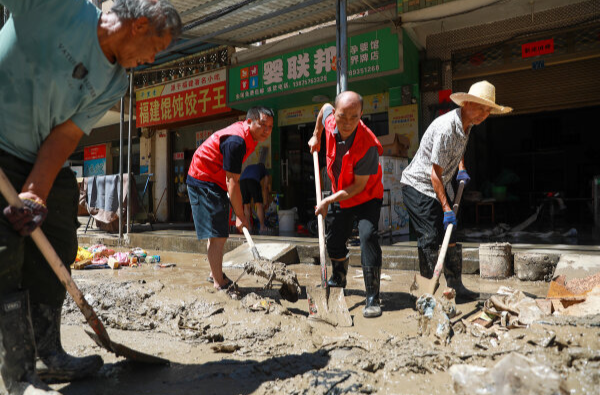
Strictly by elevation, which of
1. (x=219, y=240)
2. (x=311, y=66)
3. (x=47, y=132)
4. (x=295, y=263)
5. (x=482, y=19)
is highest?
(x=482, y=19)

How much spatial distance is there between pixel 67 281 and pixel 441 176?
8.70ft

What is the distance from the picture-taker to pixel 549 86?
7.95m

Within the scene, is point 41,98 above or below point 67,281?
above

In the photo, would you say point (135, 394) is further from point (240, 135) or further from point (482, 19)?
point (482, 19)

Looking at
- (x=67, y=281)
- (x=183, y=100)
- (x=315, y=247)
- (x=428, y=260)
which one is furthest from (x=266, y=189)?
(x=67, y=281)

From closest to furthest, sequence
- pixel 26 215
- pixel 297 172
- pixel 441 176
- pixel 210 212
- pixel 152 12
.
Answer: pixel 26 215 → pixel 152 12 → pixel 441 176 → pixel 210 212 → pixel 297 172

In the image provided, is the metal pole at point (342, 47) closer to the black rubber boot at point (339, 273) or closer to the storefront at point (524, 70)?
the black rubber boot at point (339, 273)

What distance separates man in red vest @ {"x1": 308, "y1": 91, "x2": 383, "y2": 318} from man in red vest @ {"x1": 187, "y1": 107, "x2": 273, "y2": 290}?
24.9 inches

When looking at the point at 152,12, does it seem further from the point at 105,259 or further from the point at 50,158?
the point at 105,259

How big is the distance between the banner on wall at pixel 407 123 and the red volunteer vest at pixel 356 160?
487 cm

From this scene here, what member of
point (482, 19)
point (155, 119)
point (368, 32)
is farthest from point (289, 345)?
point (155, 119)

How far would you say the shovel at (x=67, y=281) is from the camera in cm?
149

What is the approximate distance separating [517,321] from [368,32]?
6447 millimetres

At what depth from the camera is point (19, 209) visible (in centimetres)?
150
